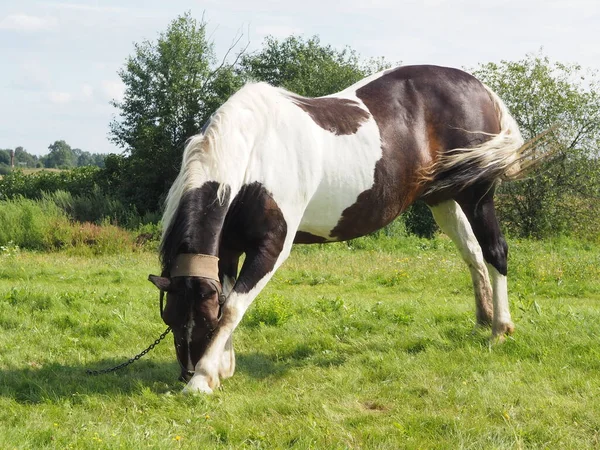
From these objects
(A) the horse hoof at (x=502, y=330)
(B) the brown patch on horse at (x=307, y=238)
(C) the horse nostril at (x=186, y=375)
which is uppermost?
(B) the brown patch on horse at (x=307, y=238)

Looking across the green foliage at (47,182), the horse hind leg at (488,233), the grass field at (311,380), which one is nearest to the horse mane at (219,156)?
the grass field at (311,380)

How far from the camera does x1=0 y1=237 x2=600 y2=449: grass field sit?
3967 millimetres

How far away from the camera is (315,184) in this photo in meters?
5.09

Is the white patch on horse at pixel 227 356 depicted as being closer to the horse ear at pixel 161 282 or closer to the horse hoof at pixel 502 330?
the horse ear at pixel 161 282

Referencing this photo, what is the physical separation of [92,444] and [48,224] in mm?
17114

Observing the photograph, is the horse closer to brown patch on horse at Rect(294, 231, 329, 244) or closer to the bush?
brown patch on horse at Rect(294, 231, 329, 244)

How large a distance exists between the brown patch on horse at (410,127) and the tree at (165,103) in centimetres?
1943

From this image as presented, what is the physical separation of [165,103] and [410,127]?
2113cm

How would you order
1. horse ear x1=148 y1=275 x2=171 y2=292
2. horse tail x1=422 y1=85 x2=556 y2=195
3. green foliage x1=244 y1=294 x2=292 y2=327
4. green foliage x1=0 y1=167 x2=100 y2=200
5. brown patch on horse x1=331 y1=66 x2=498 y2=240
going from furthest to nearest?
green foliage x1=0 y1=167 x2=100 y2=200 → green foliage x1=244 y1=294 x2=292 y2=327 → horse tail x1=422 y1=85 x2=556 y2=195 → brown patch on horse x1=331 y1=66 x2=498 y2=240 → horse ear x1=148 y1=275 x2=171 y2=292

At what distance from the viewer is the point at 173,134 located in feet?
83.9

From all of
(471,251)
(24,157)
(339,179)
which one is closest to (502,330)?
(471,251)

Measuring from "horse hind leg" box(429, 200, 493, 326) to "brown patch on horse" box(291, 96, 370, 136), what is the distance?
147cm

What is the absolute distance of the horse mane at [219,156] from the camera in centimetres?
467

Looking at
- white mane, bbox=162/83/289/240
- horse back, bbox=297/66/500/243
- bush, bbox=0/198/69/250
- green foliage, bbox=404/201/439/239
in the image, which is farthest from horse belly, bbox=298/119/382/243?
green foliage, bbox=404/201/439/239
